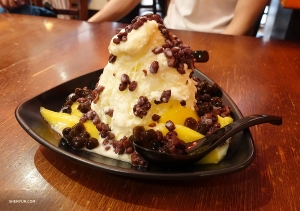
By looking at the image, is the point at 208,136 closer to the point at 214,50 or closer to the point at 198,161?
the point at 198,161

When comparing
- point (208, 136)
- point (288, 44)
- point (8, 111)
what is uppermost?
point (208, 136)

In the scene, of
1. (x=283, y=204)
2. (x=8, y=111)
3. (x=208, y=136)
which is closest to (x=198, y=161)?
(x=208, y=136)

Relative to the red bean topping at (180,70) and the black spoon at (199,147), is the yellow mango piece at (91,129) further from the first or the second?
the red bean topping at (180,70)

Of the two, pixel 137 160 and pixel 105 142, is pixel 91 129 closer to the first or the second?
pixel 105 142

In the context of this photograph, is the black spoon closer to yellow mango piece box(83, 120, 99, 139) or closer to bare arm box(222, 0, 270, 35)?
yellow mango piece box(83, 120, 99, 139)

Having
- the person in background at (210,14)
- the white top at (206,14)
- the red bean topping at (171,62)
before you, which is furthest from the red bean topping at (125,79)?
the white top at (206,14)

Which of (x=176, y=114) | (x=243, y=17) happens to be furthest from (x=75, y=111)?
(x=243, y=17)
